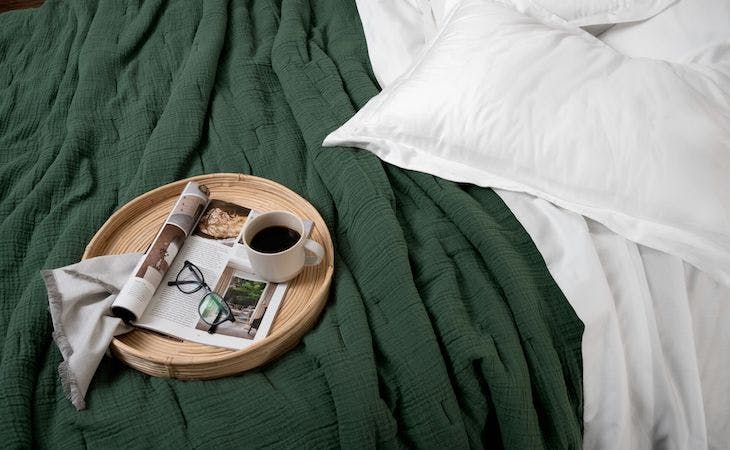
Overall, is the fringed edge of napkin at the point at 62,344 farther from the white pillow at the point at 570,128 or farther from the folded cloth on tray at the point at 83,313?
the white pillow at the point at 570,128

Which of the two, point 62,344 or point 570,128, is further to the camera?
point 570,128

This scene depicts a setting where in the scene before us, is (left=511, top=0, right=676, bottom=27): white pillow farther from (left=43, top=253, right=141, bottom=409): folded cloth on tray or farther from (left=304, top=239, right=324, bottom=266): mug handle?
(left=43, top=253, right=141, bottom=409): folded cloth on tray

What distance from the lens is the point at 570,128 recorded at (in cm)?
92

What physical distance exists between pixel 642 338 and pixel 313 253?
19.9 inches

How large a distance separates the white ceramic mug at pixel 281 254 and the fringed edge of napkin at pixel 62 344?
0.90ft

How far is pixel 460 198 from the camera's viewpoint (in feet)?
3.18

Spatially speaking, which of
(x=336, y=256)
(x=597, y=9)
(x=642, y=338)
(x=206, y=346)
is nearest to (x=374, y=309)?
(x=336, y=256)

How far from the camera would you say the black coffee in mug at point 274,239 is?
2.87ft

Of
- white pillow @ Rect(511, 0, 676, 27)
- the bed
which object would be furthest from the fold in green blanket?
white pillow @ Rect(511, 0, 676, 27)

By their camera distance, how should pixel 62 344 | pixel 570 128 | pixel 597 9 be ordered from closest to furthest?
pixel 62 344, pixel 570 128, pixel 597 9

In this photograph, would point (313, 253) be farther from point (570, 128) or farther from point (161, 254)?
point (570, 128)

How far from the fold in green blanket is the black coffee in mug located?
0.31ft

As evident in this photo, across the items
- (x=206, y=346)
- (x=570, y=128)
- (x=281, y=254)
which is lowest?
(x=206, y=346)

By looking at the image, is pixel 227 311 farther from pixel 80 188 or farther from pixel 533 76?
pixel 533 76
